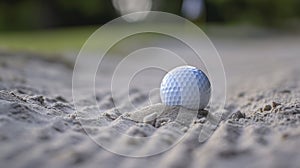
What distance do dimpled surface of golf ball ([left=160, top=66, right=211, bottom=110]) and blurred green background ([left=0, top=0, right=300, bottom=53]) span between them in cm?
1613

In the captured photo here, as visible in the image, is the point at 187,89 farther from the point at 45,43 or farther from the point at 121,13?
the point at 121,13

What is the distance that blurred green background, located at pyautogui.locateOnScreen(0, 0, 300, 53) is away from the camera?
2039 centimetres

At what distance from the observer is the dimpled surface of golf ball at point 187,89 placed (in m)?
3.08

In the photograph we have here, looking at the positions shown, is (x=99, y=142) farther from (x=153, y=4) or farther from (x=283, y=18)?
(x=153, y=4)

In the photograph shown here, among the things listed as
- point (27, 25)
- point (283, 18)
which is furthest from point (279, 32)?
point (27, 25)

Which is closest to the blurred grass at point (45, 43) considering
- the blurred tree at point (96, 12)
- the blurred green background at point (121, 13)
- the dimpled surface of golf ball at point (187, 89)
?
the blurred green background at point (121, 13)

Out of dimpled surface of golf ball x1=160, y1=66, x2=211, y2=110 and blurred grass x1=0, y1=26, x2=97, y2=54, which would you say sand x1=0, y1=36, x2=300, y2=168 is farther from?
blurred grass x1=0, y1=26, x2=97, y2=54

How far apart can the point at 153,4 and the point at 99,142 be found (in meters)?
23.7

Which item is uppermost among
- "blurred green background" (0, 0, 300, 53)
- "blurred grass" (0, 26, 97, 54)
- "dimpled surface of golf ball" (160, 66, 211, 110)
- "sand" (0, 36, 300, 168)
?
"blurred green background" (0, 0, 300, 53)

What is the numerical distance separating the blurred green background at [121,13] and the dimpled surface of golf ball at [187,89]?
1613cm

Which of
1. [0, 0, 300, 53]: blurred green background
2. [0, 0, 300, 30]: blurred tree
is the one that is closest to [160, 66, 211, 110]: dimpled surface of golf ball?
[0, 0, 300, 53]: blurred green background

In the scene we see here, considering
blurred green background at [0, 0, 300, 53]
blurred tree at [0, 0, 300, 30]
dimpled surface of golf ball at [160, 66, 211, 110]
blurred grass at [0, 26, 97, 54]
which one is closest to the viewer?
dimpled surface of golf ball at [160, 66, 211, 110]

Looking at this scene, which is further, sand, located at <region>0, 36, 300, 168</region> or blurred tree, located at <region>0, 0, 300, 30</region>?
blurred tree, located at <region>0, 0, 300, 30</region>

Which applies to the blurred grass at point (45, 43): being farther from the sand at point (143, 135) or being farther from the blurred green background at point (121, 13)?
the sand at point (143, 135)
